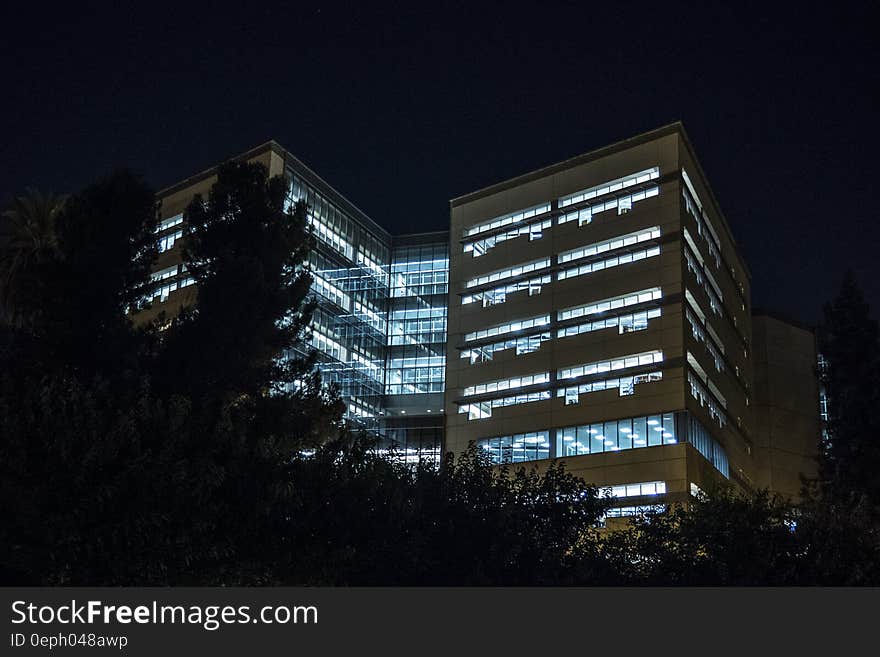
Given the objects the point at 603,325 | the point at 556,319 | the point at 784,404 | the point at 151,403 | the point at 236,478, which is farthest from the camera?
the point at 784,404

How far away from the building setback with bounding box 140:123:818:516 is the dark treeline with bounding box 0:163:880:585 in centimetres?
3301

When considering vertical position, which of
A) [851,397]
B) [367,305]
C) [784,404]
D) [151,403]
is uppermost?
[367,305]

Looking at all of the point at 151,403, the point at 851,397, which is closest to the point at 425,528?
the point at 151,403

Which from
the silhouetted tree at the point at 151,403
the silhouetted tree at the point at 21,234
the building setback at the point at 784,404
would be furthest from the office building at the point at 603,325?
the silhouetted tree at the point at 151,403

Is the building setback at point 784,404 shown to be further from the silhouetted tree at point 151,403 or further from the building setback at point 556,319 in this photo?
the silhouetted tree at point 151,403

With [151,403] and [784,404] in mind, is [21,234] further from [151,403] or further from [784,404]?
[784,404]

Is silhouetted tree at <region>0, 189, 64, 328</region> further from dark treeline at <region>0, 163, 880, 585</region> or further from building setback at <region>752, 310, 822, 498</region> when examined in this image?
building setback at <region>752, 310, 822, 498</region>

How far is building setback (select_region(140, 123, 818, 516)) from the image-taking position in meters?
74.7

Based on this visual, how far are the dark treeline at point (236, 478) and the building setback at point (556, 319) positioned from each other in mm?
33010

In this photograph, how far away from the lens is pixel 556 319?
80688 millimetres

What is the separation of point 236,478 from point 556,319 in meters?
52.7

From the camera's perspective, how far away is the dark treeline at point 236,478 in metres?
27.7
